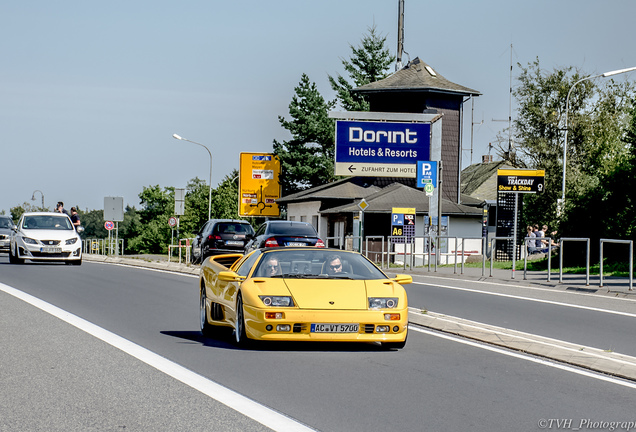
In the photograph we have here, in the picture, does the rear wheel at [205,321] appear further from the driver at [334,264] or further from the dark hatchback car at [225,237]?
the dark hatchback car at [225,237]

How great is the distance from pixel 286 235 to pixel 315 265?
15.5 m

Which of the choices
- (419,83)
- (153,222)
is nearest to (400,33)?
(419,83)

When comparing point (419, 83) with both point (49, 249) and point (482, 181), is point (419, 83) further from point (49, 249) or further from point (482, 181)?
point (49, 249)

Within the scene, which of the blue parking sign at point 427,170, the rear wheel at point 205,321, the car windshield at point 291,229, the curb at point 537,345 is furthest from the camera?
the blue parking sign at point 427,170

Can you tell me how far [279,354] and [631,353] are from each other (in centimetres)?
411

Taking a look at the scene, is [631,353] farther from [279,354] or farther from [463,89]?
[463,89]

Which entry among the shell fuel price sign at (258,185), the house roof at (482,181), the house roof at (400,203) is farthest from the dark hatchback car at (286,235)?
the house roof at (482,181)

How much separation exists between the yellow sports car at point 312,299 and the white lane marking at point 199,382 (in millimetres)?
1132

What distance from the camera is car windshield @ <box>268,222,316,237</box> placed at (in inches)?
1062

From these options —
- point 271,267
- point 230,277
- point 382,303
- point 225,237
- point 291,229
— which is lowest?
point 382,303

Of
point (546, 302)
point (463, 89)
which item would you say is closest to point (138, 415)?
point (546, 302)

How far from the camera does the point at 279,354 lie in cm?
1016

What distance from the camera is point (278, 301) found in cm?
1012

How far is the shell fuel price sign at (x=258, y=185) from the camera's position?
72.4 meters
